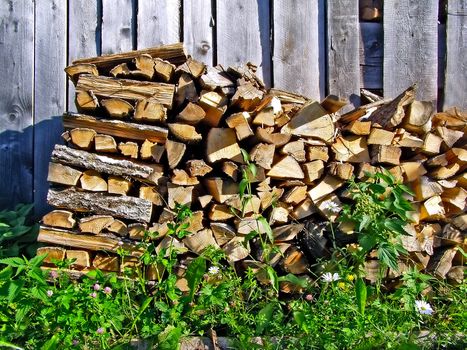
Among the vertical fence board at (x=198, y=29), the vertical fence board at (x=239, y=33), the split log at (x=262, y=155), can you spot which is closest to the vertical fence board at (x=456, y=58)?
the vertical fence board at (x=239, y=33)

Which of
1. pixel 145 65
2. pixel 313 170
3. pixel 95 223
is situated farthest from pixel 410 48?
pixel 95 223

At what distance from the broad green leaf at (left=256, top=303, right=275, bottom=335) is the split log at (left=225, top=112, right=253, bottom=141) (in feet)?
2.82

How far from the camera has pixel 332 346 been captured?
2.29m

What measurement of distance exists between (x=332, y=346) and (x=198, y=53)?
196 centimetres

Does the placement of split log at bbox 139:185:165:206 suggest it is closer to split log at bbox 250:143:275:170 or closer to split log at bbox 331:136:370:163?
split log at bbox 250:143:275:170

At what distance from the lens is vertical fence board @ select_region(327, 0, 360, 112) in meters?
3.60

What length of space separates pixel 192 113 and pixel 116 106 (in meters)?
0.37

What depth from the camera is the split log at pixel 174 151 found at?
2.97 metres

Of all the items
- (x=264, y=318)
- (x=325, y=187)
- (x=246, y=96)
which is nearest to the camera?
(x=264, y=318)

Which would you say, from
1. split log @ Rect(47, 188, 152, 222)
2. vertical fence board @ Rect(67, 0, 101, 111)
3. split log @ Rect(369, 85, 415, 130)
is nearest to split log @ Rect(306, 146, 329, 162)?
split log @ Rect(369, 85, 415, 130)

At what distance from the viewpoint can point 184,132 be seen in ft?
9.80

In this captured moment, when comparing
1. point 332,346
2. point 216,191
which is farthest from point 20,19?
point 332,346

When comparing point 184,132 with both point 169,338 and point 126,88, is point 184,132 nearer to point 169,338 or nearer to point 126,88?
point 126,88

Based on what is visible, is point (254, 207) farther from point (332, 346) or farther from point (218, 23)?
point (218, 23)
